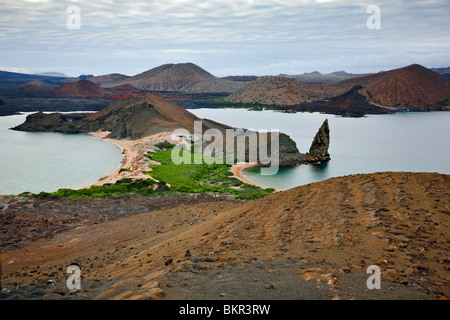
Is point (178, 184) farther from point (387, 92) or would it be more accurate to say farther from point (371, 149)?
point (387, 92)

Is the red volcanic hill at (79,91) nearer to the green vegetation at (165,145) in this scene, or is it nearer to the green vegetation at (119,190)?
the green vegetation at (165,145)

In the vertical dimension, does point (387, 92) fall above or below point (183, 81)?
below

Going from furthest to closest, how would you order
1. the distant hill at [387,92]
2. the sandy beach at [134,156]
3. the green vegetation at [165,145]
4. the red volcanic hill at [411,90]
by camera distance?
the distant hill at [387,92]
the red volcanic hill at [411,90]
the green vegetation at [165,145]
the sandy beach at [134,156]

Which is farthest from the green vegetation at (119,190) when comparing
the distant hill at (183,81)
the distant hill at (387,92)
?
the distant hill at (183,81)

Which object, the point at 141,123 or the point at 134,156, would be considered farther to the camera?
the point at 141,123

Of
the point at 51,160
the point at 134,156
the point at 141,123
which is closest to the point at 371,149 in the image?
the point at 134,156
